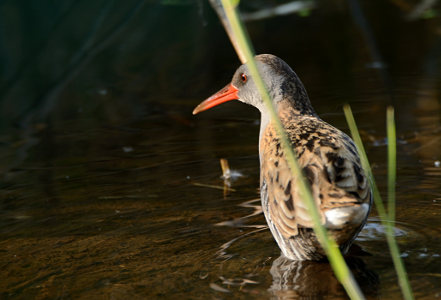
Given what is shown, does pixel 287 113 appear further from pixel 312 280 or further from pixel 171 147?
pixel 171 147

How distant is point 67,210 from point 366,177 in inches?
Result: 78.6

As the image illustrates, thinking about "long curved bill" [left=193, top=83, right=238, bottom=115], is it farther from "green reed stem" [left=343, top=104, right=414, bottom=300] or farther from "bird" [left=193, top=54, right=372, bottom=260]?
"green reed stem" [left=343, top=104, right=414, bottom=300]

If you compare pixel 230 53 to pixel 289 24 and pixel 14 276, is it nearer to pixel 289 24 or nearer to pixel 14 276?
pixel 289 24

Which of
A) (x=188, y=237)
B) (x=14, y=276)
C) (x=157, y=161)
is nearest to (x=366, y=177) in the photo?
(x=188, y=237)

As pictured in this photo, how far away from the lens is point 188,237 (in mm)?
3967

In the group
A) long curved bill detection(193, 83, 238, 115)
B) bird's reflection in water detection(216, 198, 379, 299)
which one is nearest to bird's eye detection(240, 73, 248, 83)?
long curved bill detection(193, 83, 238, 115)

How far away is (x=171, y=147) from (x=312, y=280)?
2.42m

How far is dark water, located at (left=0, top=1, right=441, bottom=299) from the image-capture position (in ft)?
11.5

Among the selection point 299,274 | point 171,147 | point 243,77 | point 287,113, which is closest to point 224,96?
point 243,77

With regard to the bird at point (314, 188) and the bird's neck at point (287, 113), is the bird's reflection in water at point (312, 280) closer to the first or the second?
the bird at point (314, 188)

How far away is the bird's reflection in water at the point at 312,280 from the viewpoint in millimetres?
3234

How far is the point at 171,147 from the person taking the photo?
5617 mm

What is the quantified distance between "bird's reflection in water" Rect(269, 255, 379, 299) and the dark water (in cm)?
1

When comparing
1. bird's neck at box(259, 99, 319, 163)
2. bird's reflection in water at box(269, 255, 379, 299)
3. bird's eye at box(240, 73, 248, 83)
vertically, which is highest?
bird's eye at box(240, 73, 248, 83)
